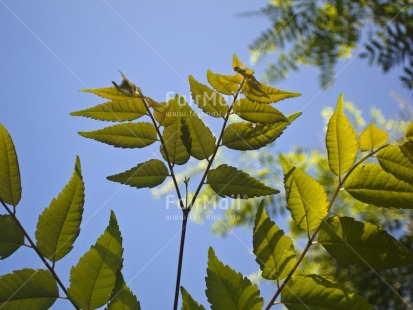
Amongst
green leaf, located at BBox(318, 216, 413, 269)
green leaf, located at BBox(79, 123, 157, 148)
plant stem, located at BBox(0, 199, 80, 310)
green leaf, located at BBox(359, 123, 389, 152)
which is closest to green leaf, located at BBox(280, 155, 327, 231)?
green leaf, located at BBox(318, 216, 413, 269)

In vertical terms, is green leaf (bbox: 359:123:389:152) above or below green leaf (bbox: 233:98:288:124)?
below

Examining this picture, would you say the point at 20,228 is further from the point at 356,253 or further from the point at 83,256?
the point at 356,253

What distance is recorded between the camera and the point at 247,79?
0.74m

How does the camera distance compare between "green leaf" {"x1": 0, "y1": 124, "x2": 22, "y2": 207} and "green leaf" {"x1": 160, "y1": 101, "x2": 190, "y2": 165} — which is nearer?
"green leaf" {"x1": 0, "y1": 124, "x2": 22, "y2": 207}

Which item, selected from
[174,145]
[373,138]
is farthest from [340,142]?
[174,145]

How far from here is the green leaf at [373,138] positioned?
70 centimetres

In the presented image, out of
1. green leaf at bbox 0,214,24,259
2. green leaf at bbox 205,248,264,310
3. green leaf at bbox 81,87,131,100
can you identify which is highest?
green leaf at bbox 81,87,131,100

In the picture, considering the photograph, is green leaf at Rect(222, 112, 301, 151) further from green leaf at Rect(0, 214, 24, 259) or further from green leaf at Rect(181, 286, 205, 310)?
green leaf at Rect(0, 214, 24, 259)

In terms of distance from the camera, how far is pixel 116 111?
0.74 meters

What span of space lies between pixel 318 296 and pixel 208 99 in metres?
0.38

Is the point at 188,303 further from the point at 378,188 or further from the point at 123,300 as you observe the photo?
the point at 378,188

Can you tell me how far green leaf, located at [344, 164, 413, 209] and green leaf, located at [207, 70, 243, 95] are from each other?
0.87ft

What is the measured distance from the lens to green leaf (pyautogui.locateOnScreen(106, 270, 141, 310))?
581 millimetres

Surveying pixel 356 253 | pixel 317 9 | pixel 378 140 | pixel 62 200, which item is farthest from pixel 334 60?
pixel 62 200
